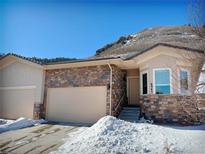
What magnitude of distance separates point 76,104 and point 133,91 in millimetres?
4308

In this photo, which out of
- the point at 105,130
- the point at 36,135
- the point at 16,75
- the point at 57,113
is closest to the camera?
the point at 105,130

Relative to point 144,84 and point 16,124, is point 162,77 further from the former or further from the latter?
point 16,124

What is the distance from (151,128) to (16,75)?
39.2ft

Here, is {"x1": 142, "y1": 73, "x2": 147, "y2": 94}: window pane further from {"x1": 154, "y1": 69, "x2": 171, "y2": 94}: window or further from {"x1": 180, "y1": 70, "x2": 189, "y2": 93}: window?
{"x1": 180, "y1": 70, "x2": 189, "y2": 93}: window

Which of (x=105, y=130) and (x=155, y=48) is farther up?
(x=155, y=48)

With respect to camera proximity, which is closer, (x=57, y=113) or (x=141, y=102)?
(x=141, y=102)

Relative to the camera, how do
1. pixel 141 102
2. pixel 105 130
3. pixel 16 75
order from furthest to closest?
1. pixel 16 75
2. pixel 141 102
3. pixel 105 130

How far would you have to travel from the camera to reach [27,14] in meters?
11.1

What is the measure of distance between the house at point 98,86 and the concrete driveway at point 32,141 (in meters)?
3.60

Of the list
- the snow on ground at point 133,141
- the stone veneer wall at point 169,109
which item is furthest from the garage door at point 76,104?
the snow on ground at point 133,141

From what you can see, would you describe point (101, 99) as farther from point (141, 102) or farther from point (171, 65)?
point (171, 65)

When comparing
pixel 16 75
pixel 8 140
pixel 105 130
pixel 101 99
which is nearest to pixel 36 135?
pixel 8 140

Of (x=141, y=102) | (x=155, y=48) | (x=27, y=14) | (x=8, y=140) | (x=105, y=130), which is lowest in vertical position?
(x=8, y=140)

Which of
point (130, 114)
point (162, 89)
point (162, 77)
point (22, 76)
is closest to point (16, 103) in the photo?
point (22, 76)
